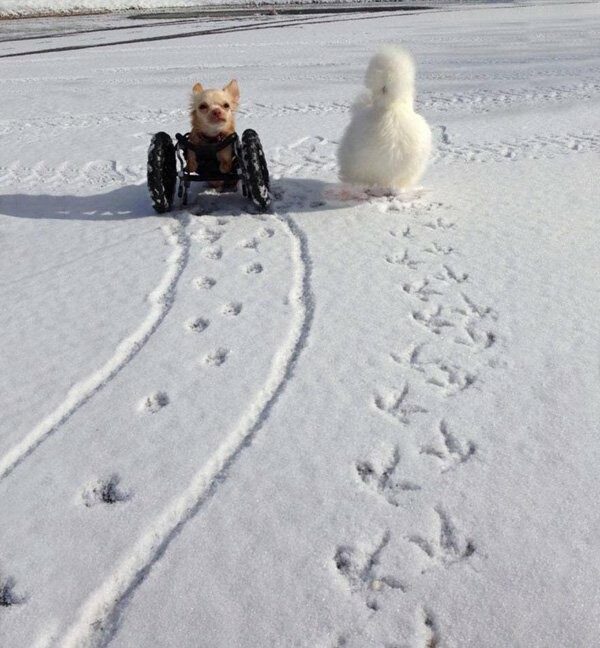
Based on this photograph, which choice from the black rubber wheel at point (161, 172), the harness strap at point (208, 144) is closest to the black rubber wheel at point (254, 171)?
the harness strap at point (208, 144)

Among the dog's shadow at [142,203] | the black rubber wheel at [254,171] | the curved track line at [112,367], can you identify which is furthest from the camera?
the dog's shadow at [142,203]

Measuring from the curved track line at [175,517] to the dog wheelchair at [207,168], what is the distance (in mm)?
1478

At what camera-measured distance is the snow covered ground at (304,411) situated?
1.78 m

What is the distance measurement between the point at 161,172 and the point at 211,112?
0.51 m

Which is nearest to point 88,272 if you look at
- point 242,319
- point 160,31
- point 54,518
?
point 242,319

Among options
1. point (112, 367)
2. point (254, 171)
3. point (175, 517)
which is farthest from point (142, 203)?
point (175, 517)

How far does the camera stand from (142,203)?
4742 millimetres

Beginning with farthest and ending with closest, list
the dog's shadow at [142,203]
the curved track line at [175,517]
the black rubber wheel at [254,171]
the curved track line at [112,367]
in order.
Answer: the dog's shadow at [142,203] < the black rubber wheel at [254,171] < the curved track line at [112,367] < the curved track line at [175,517]

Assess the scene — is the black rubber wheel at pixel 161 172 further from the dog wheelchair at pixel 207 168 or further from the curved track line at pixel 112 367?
the curved track line at pixel 112 367

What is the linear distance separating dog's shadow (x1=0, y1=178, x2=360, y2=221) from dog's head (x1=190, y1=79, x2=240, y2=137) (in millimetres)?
538

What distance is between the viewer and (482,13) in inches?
755

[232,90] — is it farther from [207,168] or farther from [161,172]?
[161,172]

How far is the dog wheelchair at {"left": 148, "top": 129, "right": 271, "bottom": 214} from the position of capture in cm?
416

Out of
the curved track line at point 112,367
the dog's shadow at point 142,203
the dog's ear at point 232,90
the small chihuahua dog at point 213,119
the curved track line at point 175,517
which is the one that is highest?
the dog's ear at point 232,90
